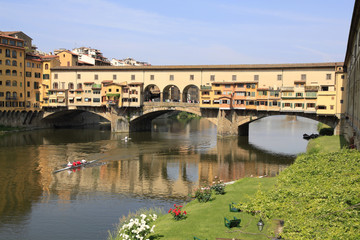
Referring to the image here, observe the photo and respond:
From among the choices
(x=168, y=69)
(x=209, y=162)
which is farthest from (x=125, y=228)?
(x=168, y=69)

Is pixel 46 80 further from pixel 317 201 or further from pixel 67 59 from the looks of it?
pixel 317 201

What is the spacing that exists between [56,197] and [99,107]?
50.7m

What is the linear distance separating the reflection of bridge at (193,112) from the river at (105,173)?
3425 millimetres

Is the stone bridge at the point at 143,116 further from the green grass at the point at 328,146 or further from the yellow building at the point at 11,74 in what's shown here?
the green grass at the point at 328,146

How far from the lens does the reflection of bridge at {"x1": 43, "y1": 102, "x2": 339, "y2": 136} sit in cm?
A: 6619

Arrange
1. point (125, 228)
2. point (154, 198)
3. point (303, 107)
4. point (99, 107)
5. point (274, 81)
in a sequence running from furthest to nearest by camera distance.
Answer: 1. point (99, 107)
2. point (274, 81)
3. point (303, 107)
4. point (154, 198)
5. point (125, 228)

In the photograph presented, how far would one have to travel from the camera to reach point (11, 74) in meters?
75.3

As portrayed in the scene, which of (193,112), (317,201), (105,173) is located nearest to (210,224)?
(317,201)

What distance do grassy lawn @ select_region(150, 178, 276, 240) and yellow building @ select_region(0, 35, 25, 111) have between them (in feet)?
212

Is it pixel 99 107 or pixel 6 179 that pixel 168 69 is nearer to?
pixel 99 107

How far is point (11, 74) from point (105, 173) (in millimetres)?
48060

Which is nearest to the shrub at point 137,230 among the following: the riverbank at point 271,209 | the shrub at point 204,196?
the riverbank at point 271,209

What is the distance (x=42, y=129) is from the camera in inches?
3258

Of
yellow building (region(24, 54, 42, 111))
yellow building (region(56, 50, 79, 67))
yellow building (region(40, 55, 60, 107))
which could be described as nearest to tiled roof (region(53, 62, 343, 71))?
yellow building (region(40, 55, 60, 107))
